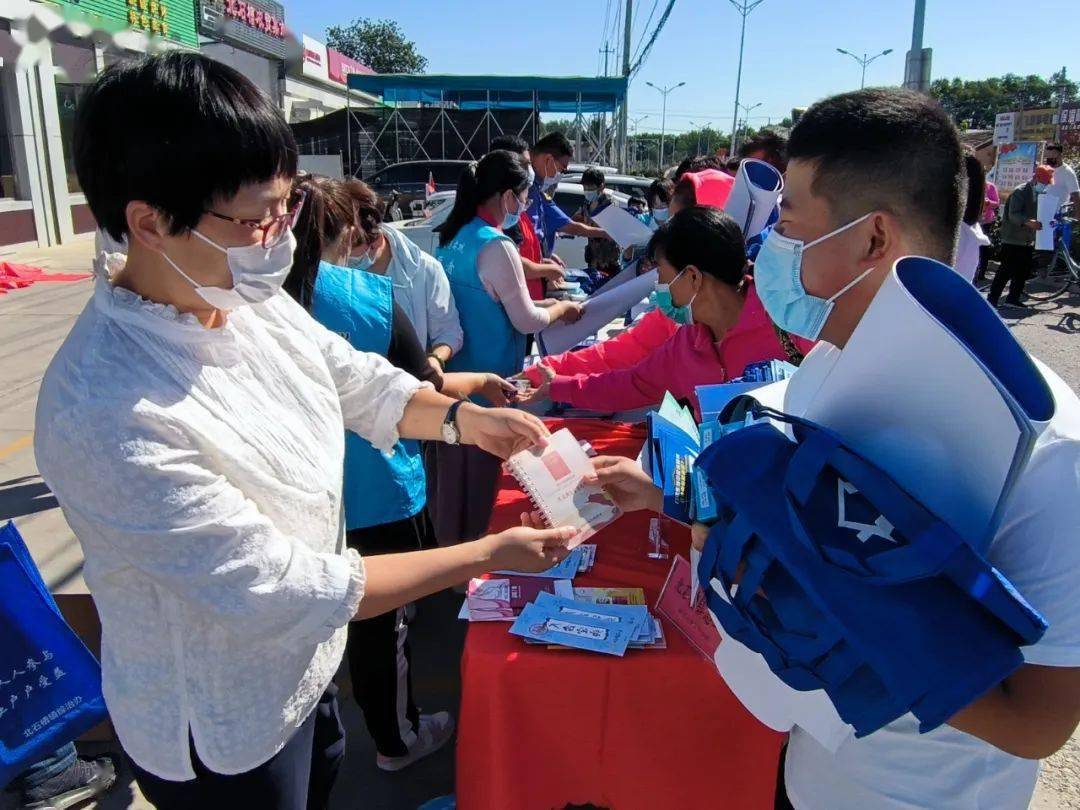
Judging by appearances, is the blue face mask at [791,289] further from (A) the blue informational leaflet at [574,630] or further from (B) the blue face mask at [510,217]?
(B) the blue face mask at [510,217]

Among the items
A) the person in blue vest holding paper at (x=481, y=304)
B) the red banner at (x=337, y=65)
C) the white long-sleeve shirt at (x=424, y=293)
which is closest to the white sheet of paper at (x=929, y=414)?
the white long-sleeve shirt at (x=424, y=293)

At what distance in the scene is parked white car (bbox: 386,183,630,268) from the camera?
9070 mm

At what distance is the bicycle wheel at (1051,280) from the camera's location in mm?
10406

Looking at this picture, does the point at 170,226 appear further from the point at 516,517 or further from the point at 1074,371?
the point at 1074,371

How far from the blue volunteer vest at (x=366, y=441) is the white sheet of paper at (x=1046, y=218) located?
953 centimetres

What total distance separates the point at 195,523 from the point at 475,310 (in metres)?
2.59

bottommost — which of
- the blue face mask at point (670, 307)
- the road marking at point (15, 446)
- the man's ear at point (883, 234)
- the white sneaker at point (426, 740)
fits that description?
the white sneaker at point (426, 740)

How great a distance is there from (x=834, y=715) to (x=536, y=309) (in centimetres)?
277

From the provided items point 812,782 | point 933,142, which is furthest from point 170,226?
point 812,782

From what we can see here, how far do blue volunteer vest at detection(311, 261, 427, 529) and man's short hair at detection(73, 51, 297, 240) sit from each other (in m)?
1.13

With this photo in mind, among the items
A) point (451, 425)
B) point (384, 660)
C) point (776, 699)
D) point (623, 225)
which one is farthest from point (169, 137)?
point (623, 225)

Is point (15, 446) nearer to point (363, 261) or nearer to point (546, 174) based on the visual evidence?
point (363, 261)

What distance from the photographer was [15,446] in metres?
5.27

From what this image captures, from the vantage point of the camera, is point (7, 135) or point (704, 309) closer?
point (704, 309)
